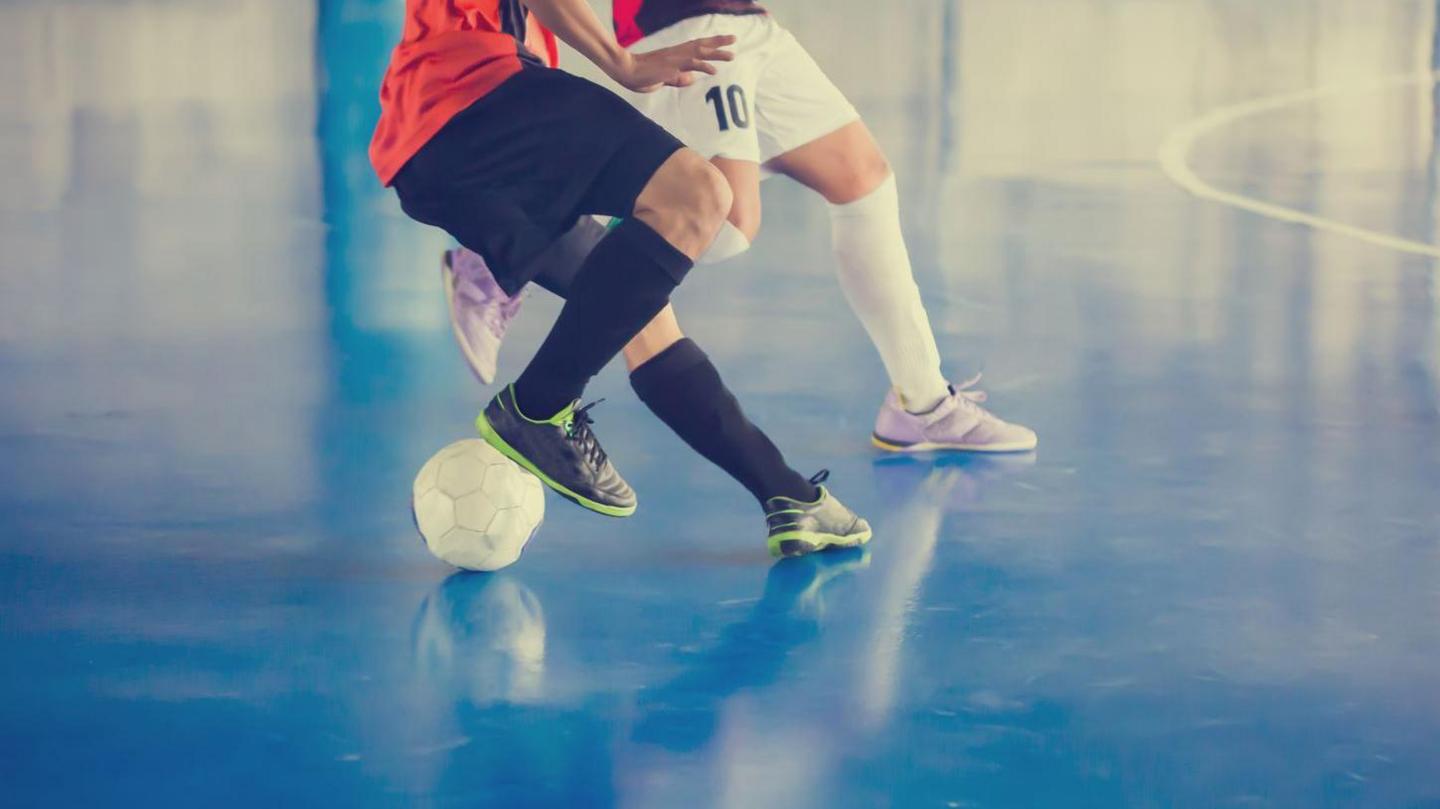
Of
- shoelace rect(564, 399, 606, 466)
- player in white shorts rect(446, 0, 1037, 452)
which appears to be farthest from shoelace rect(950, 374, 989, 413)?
shoelace rect(564, 399, 606, 466)

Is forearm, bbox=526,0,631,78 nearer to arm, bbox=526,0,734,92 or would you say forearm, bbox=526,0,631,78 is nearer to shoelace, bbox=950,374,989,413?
arm, bbox=526,0,734,92

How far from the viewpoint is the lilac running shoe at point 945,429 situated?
4.50m

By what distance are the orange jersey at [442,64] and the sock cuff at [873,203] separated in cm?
99

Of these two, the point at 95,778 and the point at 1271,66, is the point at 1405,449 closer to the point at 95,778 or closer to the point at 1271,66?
the point at 95,778

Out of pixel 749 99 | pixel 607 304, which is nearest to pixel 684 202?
pixel 607 304

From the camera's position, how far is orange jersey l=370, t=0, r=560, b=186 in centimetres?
359

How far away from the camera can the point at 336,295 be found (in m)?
6.01

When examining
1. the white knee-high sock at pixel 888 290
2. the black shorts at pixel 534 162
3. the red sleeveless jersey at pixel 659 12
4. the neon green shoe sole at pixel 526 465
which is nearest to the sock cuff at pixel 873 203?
the white knee-high sock at pixel 888 290

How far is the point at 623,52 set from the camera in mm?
3590

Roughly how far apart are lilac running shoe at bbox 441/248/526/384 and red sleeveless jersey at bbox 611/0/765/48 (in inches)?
23.3

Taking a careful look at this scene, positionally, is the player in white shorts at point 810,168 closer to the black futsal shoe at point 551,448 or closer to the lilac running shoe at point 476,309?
the lilac running shoe at point 476,309

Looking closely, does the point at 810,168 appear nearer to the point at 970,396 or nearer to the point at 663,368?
the point at 970,396

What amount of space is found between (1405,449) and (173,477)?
2564 millimetres

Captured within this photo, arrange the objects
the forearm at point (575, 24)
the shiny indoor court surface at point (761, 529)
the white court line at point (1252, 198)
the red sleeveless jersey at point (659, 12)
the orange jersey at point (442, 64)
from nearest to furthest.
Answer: the shiny indoor court surface at point (761, 529) < the forearm at point (575, 24) < the orange jersey at point (442, 64) < the red sleeveless jersey at point (659, 12) < the white court line at point (1252, 198)
